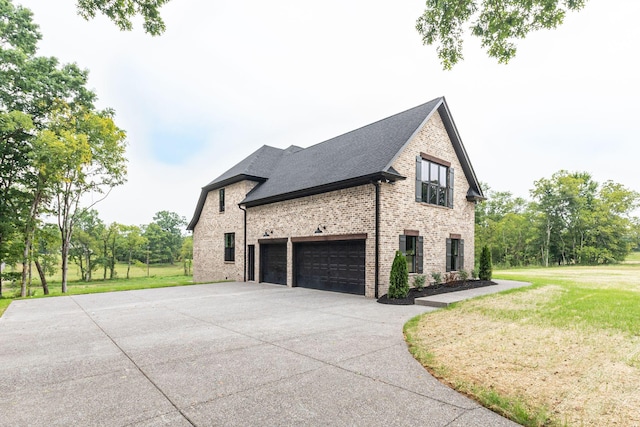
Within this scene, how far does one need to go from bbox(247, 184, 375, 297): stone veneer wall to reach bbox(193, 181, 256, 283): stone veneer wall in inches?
48.8

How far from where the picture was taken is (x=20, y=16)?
1558 cm

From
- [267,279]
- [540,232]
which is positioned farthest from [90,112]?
[540,232]

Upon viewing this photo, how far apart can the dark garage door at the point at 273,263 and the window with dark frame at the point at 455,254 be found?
306 inches

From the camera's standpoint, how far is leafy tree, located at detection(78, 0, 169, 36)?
6.29 metres

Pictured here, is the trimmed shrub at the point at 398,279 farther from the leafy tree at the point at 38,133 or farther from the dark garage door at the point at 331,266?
the leafy tree at the point at 38,133

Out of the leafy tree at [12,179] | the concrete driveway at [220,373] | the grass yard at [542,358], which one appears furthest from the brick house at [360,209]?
the leafy tree at [12,179]

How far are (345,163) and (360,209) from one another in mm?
2714

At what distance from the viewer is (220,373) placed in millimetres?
4367

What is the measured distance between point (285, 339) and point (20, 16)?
2060cm

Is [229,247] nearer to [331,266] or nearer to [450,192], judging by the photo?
[331,266]

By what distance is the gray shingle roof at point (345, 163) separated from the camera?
1237cm

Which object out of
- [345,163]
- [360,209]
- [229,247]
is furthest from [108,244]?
[360,209]

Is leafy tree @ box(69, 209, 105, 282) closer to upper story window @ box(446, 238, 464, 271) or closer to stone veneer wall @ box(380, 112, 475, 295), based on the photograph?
stone veneer wall @ box(380, 112, 475, 295)

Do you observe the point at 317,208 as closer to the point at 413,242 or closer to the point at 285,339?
the point at 413,242
